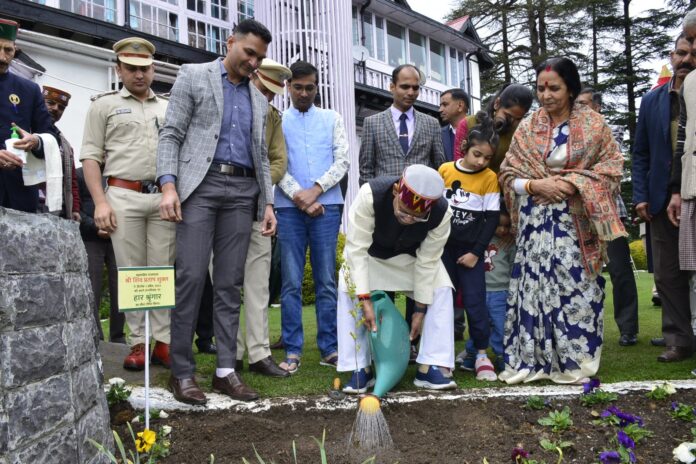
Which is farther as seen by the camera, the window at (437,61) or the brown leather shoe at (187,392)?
the window at (437,61)

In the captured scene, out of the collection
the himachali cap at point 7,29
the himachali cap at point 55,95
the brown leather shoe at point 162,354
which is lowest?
the brown leather shoe at point 162,354

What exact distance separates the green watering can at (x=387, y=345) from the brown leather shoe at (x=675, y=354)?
77.4 inches

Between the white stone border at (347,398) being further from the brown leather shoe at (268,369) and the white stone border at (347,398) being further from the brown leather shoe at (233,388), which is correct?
the brown leather shoe at (268,369)

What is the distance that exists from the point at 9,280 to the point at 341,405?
1.91 m

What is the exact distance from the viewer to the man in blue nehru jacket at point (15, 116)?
3529 mm

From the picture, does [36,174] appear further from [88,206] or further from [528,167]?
[528,167]

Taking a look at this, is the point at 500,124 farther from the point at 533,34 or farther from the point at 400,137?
the point at 533,34

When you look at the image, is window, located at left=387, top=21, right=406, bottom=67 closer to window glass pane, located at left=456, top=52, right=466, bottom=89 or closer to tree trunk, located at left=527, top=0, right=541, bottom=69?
window glass pane, located at left=456, top=52, right=466, bottom=89

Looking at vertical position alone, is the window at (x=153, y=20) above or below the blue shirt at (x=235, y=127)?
above

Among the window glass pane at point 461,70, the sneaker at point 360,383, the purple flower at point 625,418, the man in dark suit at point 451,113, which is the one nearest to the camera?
the purple flower at point 625,418

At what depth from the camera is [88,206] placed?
5543 millimetres

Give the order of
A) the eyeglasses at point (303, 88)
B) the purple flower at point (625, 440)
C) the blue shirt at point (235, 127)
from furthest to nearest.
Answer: the eyeglasses at point (303, 88)
the blue shirt at point (235, 127)
the purple flower at point (625, 440)

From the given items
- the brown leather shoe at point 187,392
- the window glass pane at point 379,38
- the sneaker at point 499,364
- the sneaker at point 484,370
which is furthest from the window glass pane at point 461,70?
the brown leather shoe at point 187,392

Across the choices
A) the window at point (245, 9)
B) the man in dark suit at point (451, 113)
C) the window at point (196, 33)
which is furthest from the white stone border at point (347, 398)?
the window at point (245, 9)
